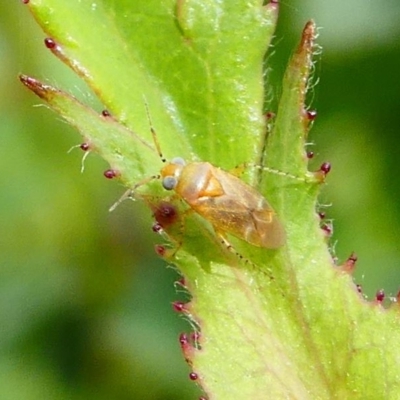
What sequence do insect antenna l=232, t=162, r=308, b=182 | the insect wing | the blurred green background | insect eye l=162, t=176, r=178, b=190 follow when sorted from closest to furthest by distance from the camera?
insect antenna l=232, t=162, r=308, b=182 → the insect wing → insect eye l=162, t=176, r=178, b=190 → the blurred green background

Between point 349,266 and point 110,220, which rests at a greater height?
point 110,220

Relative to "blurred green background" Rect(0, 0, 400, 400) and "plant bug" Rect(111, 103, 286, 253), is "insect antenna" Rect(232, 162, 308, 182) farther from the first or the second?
"blurred green background" Rect(0, 0, 400, 400)

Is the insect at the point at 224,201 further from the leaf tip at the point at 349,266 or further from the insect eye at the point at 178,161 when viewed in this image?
the leaf tip at the point at 349,266

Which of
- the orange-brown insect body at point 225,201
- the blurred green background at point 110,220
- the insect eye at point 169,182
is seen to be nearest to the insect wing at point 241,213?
the orange-brown insect body at point 225,201

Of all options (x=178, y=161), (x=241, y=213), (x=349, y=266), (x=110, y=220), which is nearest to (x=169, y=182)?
(x=178, y=161)

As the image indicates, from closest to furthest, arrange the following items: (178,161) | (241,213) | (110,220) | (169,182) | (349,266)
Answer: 1. (349,266)
2. (178,161)
3. (169,182)
4. (241,213)
5. (110,220)

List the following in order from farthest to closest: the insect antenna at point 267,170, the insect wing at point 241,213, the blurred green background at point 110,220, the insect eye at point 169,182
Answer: the blurred green background at point 110,220
the insect eye at point 169,182
the insect wing at point 241,213
the insect antenna at point 267,170

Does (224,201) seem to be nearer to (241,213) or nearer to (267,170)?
(241,213)

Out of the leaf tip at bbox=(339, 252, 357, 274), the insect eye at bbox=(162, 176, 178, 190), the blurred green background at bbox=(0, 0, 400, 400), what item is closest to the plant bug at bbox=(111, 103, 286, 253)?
the insect eye at bbox=(162, 176, 178, 190)

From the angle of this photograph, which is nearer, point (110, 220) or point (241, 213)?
point (241, 213)
